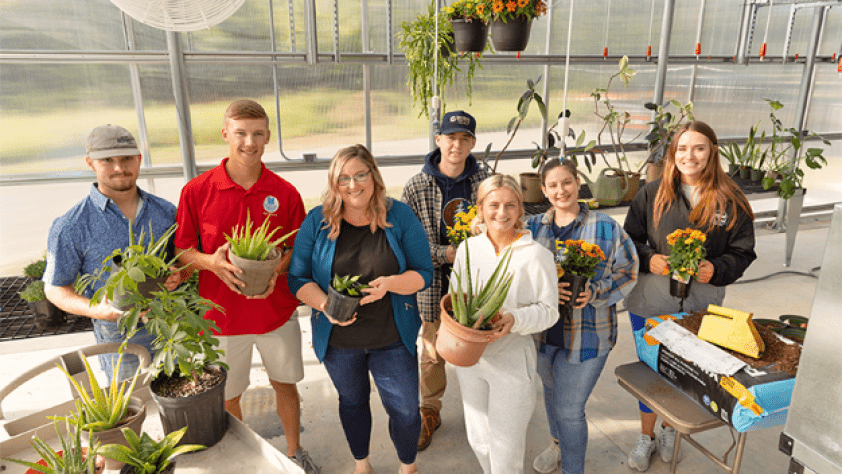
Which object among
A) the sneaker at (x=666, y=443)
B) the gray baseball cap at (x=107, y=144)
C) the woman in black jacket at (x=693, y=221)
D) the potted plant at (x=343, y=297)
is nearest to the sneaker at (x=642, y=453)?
the sneaker at (x=666, y=443)

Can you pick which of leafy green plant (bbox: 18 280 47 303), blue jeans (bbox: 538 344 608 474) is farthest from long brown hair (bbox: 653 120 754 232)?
leafy green plant (bbox: 18 280 47 303)

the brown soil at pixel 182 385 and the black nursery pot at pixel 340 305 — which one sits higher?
the black nursery pot at pixel 340 305

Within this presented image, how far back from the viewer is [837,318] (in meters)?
0.78

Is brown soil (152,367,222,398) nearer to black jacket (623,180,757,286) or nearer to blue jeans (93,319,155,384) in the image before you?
blue jeans (93,319,155,384)

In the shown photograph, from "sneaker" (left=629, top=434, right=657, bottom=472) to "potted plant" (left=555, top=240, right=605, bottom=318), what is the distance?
1038 millimetres

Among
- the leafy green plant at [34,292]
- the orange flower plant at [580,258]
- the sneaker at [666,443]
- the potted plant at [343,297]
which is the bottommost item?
the sneaker at [666,443]

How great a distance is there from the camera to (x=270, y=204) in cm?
212

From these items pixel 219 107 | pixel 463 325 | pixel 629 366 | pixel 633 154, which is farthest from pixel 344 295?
pixel 633 154

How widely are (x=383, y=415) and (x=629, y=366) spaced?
56.0 inches

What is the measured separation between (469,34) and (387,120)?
132cm

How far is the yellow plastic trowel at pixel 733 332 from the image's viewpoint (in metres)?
1.81

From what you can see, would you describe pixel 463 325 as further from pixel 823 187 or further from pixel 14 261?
pixel 823 187

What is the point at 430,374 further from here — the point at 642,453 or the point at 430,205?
the point at 642,453

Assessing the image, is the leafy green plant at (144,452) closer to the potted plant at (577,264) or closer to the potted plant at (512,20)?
the potted plant at (577,264)
